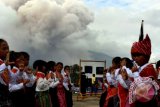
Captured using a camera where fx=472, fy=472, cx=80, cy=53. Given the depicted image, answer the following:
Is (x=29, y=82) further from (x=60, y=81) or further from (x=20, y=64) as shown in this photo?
(x=60, y=81)

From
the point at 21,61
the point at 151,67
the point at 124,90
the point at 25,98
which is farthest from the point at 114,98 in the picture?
the point at 151,67

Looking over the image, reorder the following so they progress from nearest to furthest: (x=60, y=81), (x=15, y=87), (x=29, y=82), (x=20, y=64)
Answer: (x=15, y=87) < (x=20, y=64) < (x=29, y=82) < (x=60, y=81)

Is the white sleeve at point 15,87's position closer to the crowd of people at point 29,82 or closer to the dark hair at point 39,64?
the crowd of people at point 29,82

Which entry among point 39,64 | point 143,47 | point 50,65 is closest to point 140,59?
point 143,47

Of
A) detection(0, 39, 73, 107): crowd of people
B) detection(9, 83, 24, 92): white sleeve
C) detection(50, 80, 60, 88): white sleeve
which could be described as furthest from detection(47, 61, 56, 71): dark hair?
detection(9, 83, 24, 92): white sleeve

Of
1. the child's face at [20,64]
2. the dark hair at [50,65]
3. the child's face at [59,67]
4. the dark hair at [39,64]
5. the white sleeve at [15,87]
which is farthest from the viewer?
the child's face at [59,67]

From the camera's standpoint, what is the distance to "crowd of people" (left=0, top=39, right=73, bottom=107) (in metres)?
6.24

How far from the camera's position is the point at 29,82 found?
8.32 metres

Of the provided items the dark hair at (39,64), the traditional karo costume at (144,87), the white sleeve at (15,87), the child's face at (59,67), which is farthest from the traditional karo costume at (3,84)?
the child's face at (59,67)

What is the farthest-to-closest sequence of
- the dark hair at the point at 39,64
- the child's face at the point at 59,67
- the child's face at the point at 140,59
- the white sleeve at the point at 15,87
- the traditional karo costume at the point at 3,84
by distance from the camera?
1. the child's face at the point at 59,67
2. the dark hair at the point at 39,64
3. the white sleeve at the point at 15,87
4. the child's face at the point at 140,59
5. the traditional karo costume at the point at 3,84

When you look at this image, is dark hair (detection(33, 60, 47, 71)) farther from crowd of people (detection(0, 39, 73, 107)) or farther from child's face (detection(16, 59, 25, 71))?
child's face (detection(16, 59, 25, 71))

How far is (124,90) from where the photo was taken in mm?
8570

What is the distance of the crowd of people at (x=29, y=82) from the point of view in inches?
246

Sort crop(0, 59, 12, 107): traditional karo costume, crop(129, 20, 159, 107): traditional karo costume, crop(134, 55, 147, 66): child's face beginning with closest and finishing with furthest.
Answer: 1. crop(0, 59, 12, 107): traditional karo costume
2. crop(129, 20, 159, 107): traditional karo costume
3. crop(134, 55, 147, 66): child's face
